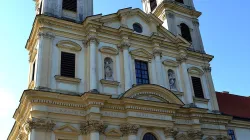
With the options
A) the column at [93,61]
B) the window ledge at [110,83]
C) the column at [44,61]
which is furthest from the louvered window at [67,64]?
the window ledge at [110,83]

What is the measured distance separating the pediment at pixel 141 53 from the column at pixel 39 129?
24.5 ft

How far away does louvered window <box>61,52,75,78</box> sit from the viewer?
57.8 ft

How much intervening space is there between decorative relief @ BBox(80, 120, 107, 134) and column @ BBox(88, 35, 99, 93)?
178 centimetres

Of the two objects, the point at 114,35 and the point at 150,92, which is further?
the point at 114,35

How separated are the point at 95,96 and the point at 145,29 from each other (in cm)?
771

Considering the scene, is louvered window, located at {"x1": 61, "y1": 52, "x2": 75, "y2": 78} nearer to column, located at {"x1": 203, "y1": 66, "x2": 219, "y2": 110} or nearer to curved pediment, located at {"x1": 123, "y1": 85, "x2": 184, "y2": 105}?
curved pediment, located at {"x1": 123, "y1": 85, "x2": 184, "y2": 105}

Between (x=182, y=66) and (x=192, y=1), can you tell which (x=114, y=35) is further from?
(x=192, y=1)

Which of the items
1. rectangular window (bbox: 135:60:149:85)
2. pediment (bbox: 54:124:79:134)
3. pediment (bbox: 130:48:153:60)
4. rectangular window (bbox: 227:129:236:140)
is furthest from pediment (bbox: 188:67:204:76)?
pediment (bbox: 54:124:79:134)

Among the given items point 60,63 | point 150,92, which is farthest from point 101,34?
point 150,92

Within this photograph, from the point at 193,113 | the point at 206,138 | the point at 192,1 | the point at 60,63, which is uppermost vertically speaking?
the point at 192,1

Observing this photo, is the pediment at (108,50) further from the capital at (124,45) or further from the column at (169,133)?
the column at (169,133)

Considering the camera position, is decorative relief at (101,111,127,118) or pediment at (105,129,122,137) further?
decorative relief at (101,111,127,118)

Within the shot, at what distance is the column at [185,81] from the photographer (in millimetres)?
20384

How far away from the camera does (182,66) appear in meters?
21.5
